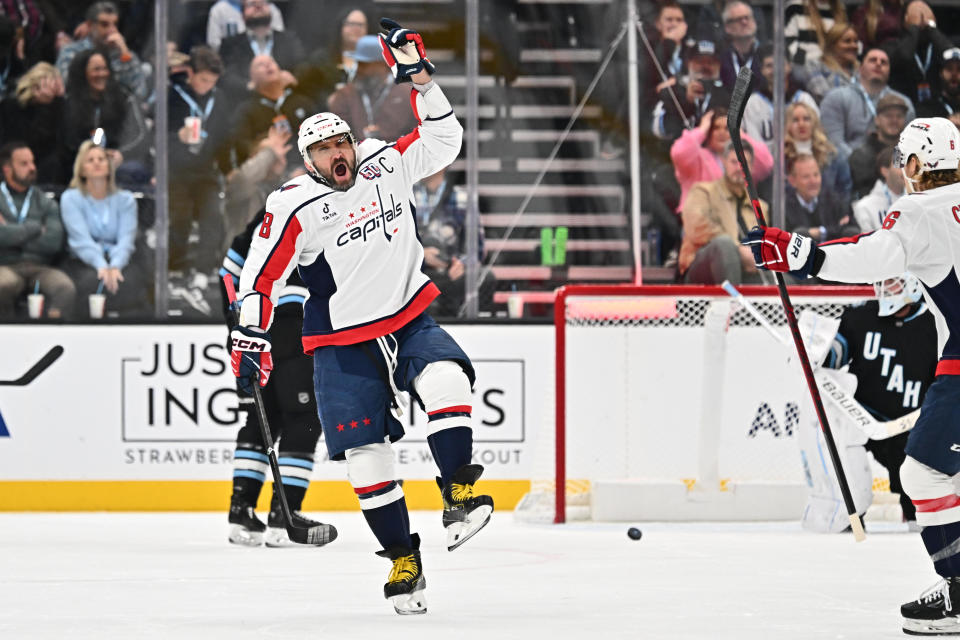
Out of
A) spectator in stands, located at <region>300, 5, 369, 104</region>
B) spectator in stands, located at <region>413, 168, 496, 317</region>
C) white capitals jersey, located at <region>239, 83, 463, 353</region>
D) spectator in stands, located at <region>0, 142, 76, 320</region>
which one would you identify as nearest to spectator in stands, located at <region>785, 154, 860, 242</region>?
spectator in stands, located at <region>413, 168, 496, 317</region>

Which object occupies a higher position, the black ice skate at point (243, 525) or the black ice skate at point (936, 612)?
the black ice skate at point (936, 612)

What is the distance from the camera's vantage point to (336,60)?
7.39m

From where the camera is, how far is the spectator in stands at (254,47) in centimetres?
731

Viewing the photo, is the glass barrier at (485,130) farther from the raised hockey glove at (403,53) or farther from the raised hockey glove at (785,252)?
the raised hockey glove at (785,252)

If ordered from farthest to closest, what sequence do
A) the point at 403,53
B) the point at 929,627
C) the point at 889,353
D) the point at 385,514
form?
the point at 889,353 → the point at 403,53 → the point at 385,514 → the point at 929,627

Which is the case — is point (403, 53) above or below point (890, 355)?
above

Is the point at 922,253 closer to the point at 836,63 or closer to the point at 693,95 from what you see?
the point at 693,95

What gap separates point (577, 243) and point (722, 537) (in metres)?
2.19

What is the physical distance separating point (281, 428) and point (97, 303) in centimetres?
189

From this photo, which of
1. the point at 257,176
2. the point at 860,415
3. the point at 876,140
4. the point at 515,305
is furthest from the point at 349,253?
the point at 876,140

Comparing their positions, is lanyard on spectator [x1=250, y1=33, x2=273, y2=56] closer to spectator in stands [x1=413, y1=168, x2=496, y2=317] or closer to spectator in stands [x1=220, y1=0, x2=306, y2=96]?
spectator in stands [x1=220, y1=0, x2=306, y2=96]

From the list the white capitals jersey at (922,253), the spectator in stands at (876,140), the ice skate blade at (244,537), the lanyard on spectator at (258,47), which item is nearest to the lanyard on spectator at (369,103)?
the lanyard on spectator at (258,47)

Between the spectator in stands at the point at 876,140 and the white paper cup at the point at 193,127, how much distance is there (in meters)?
3.14

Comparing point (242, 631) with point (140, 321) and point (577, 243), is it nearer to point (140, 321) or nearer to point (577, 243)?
point (140, 321)
